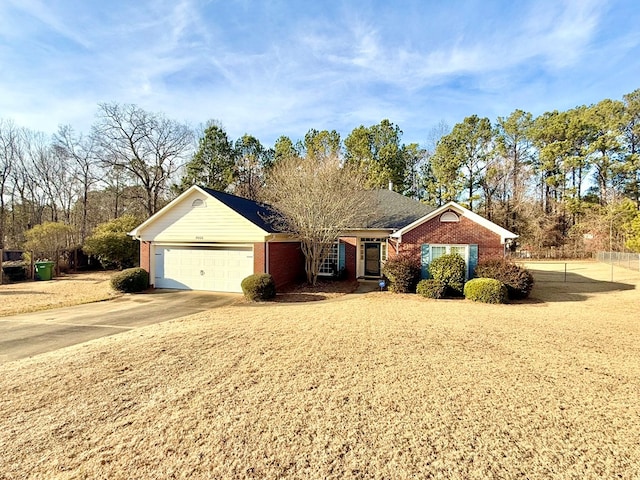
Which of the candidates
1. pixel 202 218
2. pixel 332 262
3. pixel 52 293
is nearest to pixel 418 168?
pixel 332 262

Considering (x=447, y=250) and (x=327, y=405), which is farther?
(x=447, y=250)

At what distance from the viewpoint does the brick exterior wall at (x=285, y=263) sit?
15.5 m

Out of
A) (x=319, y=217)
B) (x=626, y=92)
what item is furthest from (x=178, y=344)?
(x=626, y=92)

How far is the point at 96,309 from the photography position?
11711 millimetres

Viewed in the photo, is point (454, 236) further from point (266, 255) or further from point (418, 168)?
point (418, 168)

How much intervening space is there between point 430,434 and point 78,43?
15436 millimetres

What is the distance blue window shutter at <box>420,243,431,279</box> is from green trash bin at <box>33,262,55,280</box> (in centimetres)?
2033

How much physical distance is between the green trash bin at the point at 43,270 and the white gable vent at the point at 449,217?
2134 centimetres

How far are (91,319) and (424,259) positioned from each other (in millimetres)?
12794

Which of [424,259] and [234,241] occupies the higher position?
[234,241]

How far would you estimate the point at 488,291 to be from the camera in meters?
12.8

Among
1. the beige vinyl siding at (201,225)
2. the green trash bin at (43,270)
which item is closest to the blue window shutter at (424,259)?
the beige vinyl siding at (201,225)

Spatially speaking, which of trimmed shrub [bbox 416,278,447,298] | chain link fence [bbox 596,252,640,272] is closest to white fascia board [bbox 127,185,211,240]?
trimmed shrub [bbox 416,278,447,298]

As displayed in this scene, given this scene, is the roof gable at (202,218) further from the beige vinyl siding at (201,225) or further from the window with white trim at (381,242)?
the window with white trim at (381,242)
